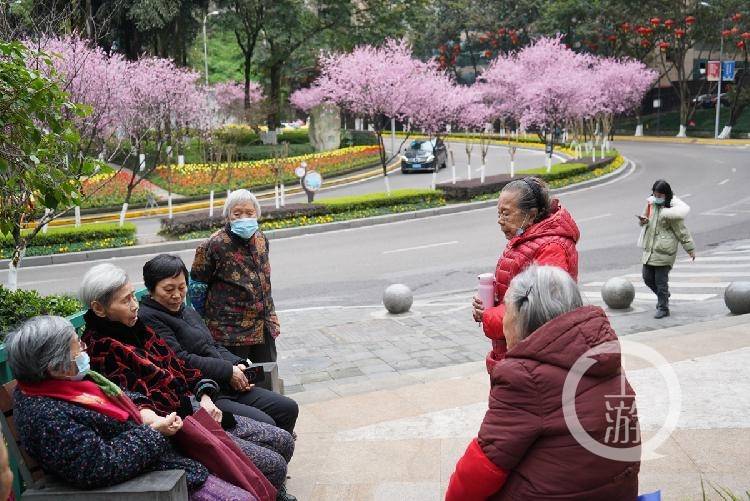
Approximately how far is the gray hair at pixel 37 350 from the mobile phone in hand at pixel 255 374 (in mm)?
1851

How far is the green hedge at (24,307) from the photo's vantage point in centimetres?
611

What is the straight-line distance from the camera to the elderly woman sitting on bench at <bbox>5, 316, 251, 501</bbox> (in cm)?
337

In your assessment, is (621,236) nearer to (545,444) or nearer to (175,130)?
(545,444)

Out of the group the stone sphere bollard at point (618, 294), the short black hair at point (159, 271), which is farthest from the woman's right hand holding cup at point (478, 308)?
the stone sphere bollard at point (618, 294)

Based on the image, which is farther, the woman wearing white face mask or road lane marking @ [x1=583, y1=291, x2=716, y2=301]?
road lane marking @ [x1=583, y1=291, x2=716, y2=301]

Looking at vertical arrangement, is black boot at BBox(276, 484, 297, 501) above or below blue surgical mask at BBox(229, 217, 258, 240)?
below

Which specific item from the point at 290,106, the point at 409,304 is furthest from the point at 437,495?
the point at 290,106

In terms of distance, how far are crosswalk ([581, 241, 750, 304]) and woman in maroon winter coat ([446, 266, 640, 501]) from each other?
8.30 meters

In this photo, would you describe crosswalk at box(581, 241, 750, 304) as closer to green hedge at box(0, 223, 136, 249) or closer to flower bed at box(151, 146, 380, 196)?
green hedge at box(0, 223, 136, 249)

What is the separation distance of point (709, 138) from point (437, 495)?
1987 inches

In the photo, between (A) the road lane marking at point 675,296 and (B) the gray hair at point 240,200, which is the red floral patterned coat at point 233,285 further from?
(A) the road lane marking at point 675,296

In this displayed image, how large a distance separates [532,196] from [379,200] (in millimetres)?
17767

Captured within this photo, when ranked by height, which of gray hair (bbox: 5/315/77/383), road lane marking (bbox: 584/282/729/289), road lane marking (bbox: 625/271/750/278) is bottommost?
road lane marking (bbox: 625/271/750/278)

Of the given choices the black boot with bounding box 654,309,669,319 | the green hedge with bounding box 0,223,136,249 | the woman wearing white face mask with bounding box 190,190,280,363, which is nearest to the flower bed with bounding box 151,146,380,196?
the green hedge with bounding box 0,223,136,249
